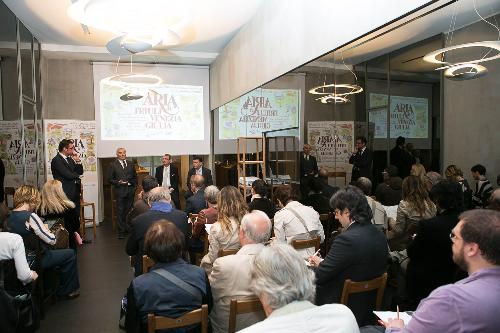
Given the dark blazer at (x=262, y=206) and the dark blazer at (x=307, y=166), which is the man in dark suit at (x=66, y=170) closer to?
the dark blazer at (x=262, y=206)

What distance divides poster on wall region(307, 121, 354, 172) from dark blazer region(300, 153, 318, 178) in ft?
0.28

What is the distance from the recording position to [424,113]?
145 inches

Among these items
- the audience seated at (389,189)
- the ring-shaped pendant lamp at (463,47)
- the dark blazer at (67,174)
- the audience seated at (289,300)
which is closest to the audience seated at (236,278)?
the audience seated at (289,300)

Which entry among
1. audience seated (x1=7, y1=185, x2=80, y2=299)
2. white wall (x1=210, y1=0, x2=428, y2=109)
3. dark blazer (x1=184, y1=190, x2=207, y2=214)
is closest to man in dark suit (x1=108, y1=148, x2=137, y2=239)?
white wall (x1=210, y1=0, x2=428, y2=109)

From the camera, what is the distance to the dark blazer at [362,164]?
14.6ft

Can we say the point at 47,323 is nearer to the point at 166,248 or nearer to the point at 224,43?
the point at 166,248

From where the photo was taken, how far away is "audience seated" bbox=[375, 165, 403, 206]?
430 centimetres

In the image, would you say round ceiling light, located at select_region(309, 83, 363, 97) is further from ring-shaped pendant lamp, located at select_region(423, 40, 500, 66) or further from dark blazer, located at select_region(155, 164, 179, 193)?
dark blazer, located at select_region(155, 164, 179, 193)

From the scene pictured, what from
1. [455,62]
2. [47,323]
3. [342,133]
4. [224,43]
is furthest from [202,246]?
[224,43]

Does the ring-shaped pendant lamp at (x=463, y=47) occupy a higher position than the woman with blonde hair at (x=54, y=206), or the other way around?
the ring-shaped pendant lamp at (x=463, y=47)

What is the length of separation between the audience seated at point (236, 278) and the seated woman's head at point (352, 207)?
55cm

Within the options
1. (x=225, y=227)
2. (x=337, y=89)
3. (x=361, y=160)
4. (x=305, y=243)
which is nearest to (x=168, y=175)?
(x=337, y=89)

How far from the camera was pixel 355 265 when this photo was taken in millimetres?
2506

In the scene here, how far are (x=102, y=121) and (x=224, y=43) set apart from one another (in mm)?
3150
